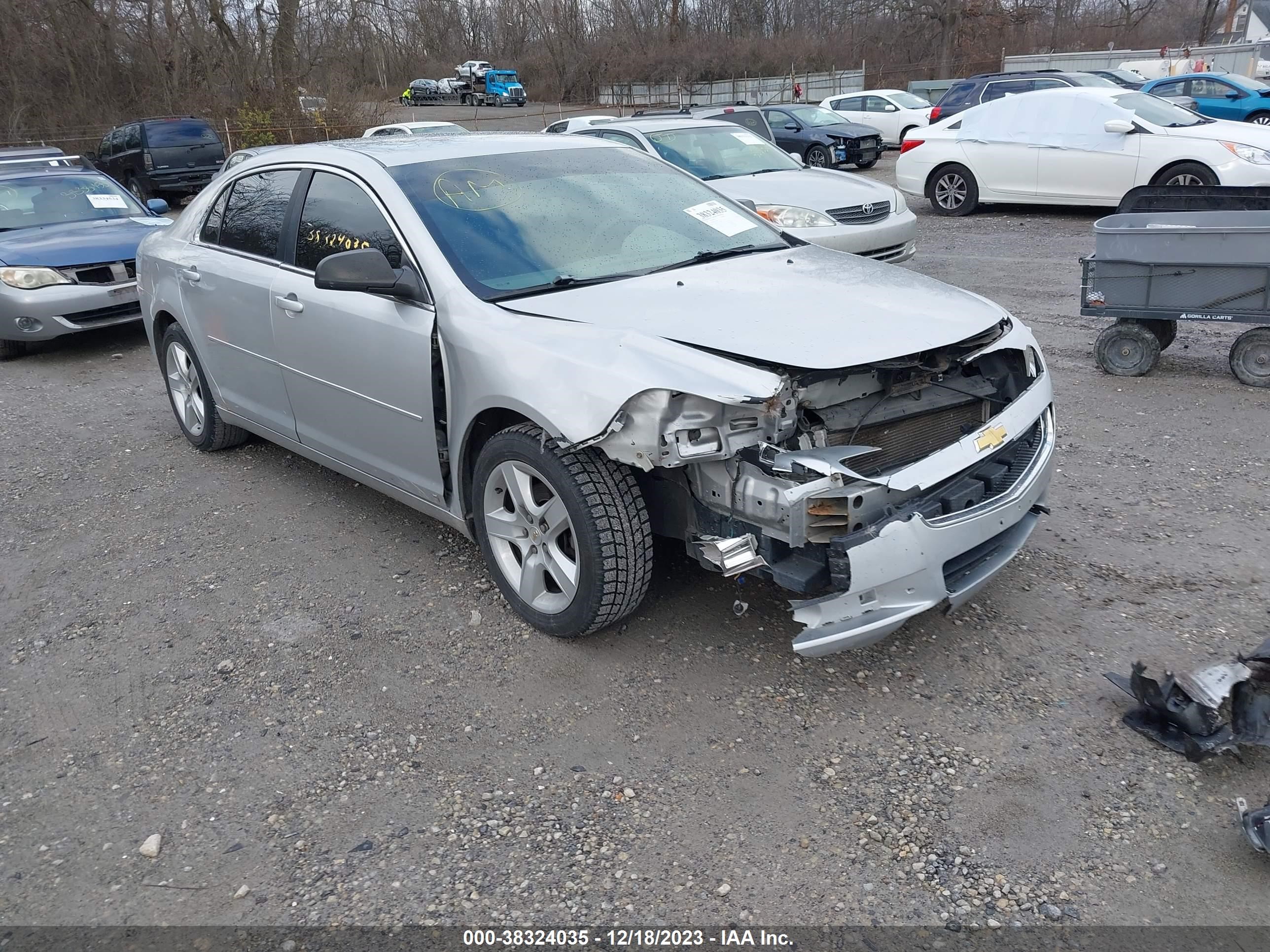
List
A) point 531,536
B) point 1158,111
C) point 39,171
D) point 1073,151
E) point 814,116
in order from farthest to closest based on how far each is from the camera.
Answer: point 814,116 < point 1073,151 < point 1158,111 < point 39,171 < point 531,536

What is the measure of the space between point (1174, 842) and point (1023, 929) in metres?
0.56

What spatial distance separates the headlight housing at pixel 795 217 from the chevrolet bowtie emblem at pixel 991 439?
5633mm

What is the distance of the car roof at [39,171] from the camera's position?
9.96 meters

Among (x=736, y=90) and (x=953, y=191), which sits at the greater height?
(x=736, y=90)

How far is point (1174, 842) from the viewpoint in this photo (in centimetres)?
268

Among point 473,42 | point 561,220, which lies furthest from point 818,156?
point 473,42

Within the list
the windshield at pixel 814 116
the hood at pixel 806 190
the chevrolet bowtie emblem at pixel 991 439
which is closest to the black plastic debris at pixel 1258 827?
the chevrolet bowtie emblem at pixel 991 439

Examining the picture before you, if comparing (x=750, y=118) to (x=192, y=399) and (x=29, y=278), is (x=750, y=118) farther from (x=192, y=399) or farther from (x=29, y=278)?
(x=192, y=399)

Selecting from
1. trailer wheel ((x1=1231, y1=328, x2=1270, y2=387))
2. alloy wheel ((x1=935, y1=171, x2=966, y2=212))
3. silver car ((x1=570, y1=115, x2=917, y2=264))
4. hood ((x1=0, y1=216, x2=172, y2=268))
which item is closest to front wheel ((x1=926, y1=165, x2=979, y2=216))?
alloy wheel ((x1=935, y1=171, x2=966, y2=212))

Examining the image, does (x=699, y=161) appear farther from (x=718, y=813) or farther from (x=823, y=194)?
(x=718, y=813)

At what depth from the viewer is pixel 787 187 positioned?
30.8 feet

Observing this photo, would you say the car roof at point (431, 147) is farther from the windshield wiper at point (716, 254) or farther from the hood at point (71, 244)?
the hood at point (71, 244)

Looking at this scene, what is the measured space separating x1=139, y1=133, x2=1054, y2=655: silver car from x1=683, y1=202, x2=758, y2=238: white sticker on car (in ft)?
0.06

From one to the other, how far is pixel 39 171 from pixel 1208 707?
11.3 meters
